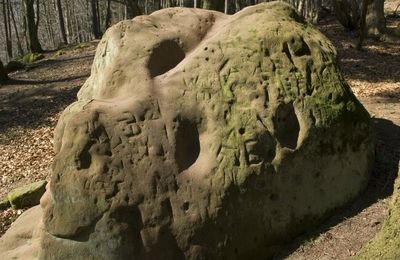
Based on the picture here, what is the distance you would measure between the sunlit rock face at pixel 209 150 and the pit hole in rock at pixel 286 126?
0.04 ft

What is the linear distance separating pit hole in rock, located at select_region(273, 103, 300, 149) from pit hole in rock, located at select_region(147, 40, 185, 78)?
54.4 inches

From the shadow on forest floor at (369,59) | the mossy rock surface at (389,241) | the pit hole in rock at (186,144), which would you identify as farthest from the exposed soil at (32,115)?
the shadow on forest floor at (369,59)

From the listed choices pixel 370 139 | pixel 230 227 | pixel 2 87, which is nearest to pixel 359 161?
pixel 370 139

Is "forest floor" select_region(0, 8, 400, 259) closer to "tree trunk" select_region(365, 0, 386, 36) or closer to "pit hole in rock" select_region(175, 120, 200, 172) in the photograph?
"tree trunk" select_region(365, 0, 386, 36)

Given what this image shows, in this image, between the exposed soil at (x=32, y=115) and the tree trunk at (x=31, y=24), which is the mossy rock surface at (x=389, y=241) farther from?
the tree trunk at (x=31, y=24)

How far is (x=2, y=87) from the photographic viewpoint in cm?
1572

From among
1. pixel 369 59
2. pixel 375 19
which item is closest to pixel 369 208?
pixel 369 59

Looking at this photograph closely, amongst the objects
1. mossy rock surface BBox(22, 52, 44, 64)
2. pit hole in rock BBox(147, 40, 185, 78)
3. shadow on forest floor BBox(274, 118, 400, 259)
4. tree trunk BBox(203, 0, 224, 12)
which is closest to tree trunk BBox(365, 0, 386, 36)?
tree trunk BBox(203, 0, 224, 12)

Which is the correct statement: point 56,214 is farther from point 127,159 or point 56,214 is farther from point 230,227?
point 230,227

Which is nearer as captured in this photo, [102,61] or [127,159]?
[127,159]

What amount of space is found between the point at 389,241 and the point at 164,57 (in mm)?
3313

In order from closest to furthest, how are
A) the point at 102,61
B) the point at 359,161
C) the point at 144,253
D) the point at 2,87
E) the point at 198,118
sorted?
the point at 144,253, the point at 198,118, the point at 359,161, the point at 102,61, the point at 2,87

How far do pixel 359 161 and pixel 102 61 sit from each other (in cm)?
319

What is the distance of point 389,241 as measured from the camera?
349 cm
